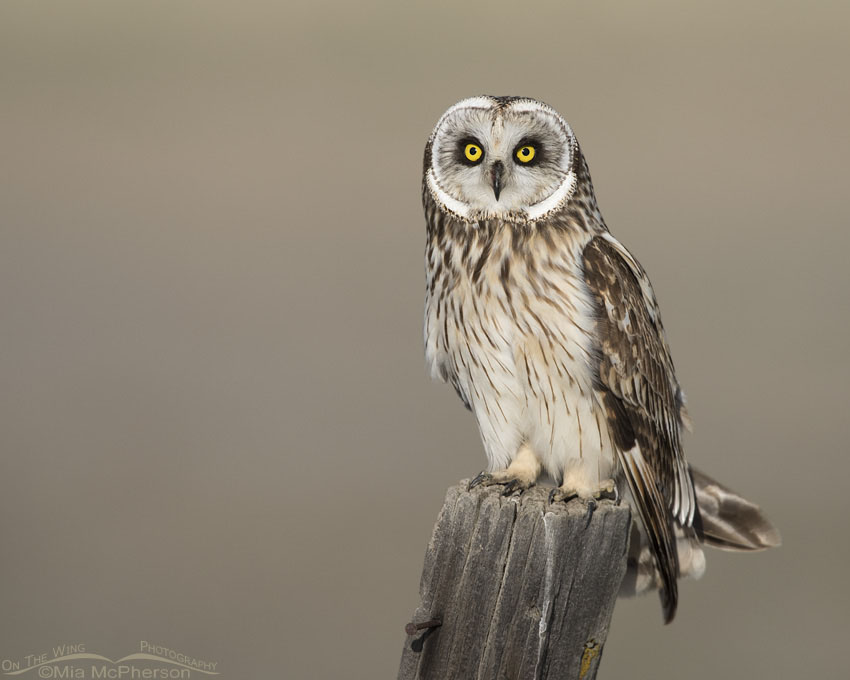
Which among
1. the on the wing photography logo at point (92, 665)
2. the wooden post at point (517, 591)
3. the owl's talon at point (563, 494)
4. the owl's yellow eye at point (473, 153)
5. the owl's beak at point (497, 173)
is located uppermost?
the owl's yellow eye at point (473, 153)

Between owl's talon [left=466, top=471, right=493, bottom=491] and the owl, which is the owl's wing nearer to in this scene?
the owl

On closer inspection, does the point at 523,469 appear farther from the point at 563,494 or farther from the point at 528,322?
the point at 528,322

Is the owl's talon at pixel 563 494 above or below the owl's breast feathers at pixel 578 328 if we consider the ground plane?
below

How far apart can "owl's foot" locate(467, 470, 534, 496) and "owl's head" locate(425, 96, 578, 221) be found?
923 mm

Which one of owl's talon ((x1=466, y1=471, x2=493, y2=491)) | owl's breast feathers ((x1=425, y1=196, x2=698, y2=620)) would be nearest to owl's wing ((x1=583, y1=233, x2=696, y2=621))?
owl's breast feathers ((x1=425, y1=196, x2=698, y2=620))

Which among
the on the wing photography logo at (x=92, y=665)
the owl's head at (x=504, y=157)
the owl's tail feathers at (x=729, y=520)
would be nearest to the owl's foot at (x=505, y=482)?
the owl's tail feathers at (x=729, y=520)

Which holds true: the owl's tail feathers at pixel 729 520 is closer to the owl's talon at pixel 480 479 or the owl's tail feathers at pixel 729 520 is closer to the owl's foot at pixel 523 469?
the owl's foot at pixel 523 469

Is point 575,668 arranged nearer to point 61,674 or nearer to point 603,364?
point 603,364

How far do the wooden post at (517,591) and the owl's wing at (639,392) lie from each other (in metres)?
0.90

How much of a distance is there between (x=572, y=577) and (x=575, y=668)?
0.23 meters

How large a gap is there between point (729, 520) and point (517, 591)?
1.50m

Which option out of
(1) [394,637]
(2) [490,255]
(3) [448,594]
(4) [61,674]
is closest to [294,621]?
(1) [394,637]

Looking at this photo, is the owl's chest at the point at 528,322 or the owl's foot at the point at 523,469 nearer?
the owl's chest at the point at 528,322

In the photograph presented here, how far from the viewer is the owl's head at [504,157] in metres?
3.40
